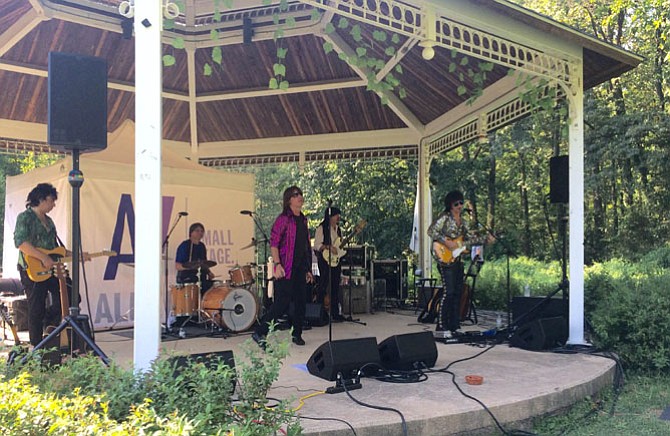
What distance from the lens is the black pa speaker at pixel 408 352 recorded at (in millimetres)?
4809

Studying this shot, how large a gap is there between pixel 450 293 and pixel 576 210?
171 cm

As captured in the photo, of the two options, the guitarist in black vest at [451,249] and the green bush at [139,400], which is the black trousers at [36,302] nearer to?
the green bush at [139,400]

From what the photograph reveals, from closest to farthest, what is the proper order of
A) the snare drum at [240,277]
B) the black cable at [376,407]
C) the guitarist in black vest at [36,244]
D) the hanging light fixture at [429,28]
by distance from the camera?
the black cable at [376,407]
the hanging light fixture at [429,28]
the guitarist in black vest at [36,244]
the snare drum at [240,277]

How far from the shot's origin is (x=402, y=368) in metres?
4.83

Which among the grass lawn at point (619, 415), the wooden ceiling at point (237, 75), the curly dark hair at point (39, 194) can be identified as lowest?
the grass lawn at point (619, 415)

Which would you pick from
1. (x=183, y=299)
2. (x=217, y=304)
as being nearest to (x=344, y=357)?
(x=217, y=304)

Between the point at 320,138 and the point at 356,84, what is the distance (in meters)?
2.15

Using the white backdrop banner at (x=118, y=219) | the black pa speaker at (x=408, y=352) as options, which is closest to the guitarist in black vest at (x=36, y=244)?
the white backdrop banner at (x=118, y=219)

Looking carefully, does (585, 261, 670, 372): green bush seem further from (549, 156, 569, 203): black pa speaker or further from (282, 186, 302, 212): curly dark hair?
(282, 186, 302, 212): curly dark hair

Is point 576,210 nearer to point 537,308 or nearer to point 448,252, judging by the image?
point 537,308

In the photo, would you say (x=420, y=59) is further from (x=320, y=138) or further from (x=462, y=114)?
(x=320, y=138)

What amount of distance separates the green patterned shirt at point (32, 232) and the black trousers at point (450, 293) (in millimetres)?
4326

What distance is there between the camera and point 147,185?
3635 mm

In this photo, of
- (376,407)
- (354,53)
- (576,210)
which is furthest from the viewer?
(354,53)
